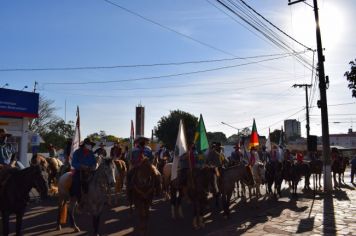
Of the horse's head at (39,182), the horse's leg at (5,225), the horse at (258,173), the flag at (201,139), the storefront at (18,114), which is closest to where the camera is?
the horse's leg at (5,225)

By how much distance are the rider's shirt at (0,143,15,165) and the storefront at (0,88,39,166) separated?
14.5 metres

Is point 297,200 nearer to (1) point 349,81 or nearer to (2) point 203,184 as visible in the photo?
(1) point 349,81

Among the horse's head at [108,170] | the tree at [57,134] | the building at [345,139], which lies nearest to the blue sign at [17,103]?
the horse's head at [108,170]

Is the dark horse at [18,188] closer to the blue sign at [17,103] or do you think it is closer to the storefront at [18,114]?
the storefront at [18,114]

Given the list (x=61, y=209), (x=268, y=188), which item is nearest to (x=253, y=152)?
(x=268, y=188)

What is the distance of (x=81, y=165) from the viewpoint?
1025 centimetres

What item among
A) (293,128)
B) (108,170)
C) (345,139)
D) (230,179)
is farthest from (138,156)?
(345,139)

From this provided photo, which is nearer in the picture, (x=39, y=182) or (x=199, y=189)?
(x=39, y=182)

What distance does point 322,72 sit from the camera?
2223 centimetres

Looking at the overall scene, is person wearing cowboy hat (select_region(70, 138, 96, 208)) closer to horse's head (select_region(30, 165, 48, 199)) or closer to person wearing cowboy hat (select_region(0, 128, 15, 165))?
horse's head (select_region(30, 165, 48, 199))

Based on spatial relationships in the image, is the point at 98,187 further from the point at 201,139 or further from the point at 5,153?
the point at 201,139

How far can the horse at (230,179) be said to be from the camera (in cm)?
1309

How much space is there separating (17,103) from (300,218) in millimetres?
18735

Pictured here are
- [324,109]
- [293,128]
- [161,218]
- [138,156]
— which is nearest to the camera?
[138,156]
